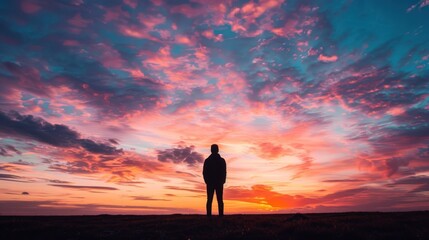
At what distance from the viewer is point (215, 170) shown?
20359 millimetres

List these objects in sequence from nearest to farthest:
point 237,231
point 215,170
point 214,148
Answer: point 237,231
point 215,170
point 214,148

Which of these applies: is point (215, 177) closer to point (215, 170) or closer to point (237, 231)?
point (215, 170)

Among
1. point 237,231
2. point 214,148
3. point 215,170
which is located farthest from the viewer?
point 214,148

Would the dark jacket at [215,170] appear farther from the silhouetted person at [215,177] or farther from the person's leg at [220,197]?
the person's leg at [220,197]

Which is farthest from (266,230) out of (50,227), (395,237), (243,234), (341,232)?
(50,227)

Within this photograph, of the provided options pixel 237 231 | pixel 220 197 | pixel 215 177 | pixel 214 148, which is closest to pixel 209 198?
pixel 220 197

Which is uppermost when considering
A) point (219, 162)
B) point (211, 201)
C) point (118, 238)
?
point (219, 162)

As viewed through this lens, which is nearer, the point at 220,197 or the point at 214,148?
the point at 220,197

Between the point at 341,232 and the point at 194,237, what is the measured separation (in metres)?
6.21

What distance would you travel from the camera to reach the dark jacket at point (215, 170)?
2038 cm

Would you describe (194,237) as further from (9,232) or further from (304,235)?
(9,232)

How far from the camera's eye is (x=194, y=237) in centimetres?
1400

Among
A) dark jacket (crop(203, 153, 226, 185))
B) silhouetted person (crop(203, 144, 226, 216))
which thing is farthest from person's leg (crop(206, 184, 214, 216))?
dark jacket (crop(203, 153, 226, 185))

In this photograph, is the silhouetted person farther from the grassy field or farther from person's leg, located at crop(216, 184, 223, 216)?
the grassy field
